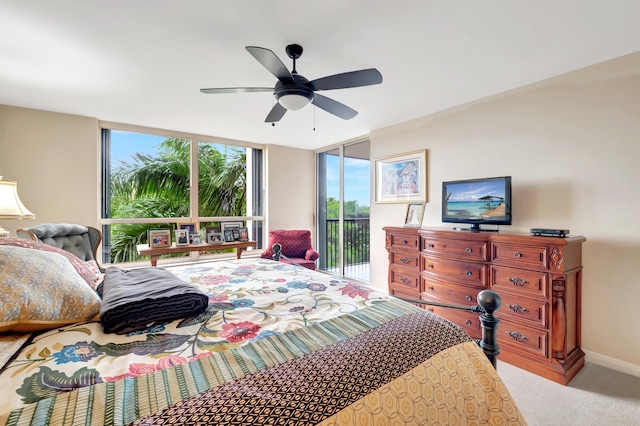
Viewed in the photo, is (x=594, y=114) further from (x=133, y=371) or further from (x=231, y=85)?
(x=133, y=371)

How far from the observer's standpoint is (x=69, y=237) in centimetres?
228

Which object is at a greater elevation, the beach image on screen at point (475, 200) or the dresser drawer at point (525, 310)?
the beach image on screen at point (475, 200)

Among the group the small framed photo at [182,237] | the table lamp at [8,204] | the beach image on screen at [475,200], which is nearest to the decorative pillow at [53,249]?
the table lamp at [8,204]

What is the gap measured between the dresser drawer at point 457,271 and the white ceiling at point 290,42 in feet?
5.53

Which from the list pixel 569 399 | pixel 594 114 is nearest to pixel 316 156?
pixel 594 114

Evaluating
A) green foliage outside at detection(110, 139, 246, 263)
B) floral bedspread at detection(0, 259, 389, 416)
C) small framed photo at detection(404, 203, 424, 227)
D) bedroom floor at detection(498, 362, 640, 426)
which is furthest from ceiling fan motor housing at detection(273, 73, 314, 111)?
green foliage outside at detection(110, 139, 246, 263)

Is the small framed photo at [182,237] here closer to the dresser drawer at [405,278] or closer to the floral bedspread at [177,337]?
the floral bedspread at [177,337]

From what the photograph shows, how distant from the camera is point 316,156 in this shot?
546cm

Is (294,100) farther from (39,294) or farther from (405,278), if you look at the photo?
(405,278)

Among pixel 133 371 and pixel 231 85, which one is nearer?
pixel 133 371

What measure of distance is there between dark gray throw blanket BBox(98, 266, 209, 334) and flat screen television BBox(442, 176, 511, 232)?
254 centimetres

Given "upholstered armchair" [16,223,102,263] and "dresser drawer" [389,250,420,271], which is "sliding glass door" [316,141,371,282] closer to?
"dresser drawer" [389,250,420,271]

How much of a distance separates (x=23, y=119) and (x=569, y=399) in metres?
5.66

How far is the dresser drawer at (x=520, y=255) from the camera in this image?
215 cm
